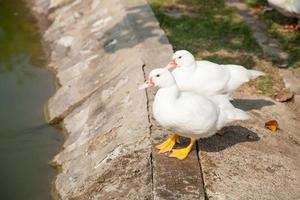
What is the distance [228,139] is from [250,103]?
1.30m

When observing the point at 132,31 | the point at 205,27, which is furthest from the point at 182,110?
the point at 205,27

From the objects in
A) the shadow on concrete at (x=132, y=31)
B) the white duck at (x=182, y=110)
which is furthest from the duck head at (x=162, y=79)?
the shadow on concrete at (x=132, y=31)

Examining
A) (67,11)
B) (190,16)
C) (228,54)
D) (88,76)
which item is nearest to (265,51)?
(228,54)

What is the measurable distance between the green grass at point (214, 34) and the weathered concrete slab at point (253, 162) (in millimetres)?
1362

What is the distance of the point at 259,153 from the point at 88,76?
4.04 metres

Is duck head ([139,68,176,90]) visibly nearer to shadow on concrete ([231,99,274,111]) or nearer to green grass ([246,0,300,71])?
shadow on concrete ([231,99,274,111])

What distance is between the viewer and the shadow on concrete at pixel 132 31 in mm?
9289

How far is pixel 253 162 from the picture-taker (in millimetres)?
6180

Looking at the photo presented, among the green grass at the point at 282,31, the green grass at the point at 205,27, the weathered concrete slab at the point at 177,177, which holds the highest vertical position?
the weathered concrete slab at the point at 177,177

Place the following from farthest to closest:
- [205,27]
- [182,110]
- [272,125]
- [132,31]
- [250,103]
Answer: [205,27], [132,31], [250,103], [272,125], [182,110]

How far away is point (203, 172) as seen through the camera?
19.1 feet

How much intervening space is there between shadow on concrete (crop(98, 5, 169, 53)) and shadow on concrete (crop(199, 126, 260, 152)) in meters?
2.72

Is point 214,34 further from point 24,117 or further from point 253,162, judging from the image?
point 253,162

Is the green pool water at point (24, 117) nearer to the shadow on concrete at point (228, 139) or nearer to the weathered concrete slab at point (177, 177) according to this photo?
the weathered concrete slab at point (177, 177)
